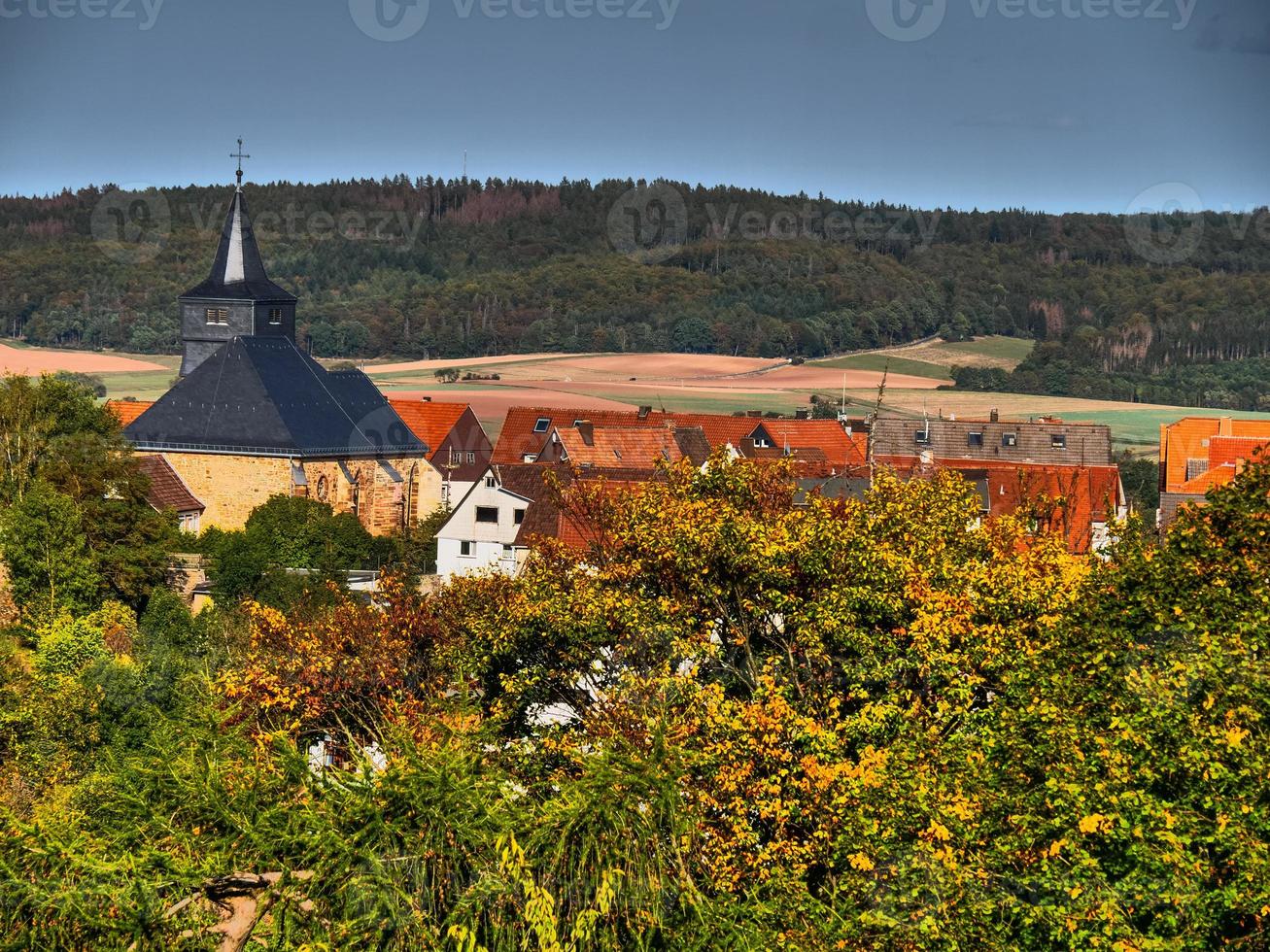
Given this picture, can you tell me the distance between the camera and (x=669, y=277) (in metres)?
167

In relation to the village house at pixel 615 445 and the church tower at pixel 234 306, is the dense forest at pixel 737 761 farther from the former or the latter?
the church tower at pixel 234 306

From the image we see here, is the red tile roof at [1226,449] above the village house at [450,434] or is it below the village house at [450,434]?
above

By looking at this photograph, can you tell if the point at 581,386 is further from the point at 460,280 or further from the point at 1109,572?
the point at 1109,572

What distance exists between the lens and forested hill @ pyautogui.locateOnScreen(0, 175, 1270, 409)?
15425 cm

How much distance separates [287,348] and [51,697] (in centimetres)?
4466

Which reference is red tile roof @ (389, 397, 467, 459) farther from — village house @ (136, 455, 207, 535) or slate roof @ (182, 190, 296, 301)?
village house @ (136, 455, 207, 535)

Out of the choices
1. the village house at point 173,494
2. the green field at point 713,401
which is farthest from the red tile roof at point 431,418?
the village house at point 173,494

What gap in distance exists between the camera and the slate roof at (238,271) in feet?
262

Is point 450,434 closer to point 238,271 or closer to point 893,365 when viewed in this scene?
point 238,271

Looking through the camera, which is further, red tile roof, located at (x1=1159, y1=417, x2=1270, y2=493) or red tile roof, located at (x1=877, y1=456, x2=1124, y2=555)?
red tile roof, located at (x1=1159, y1=417, x2=1270, y2=493)

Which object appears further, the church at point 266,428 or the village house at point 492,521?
the church at point 266,428

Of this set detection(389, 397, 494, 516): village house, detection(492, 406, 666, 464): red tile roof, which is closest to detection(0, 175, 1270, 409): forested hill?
detection(389, 397, 494, 516): village house

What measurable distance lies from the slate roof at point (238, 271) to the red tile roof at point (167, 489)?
46.9 feet

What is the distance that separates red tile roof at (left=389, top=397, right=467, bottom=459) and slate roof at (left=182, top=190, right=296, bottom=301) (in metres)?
7.68
